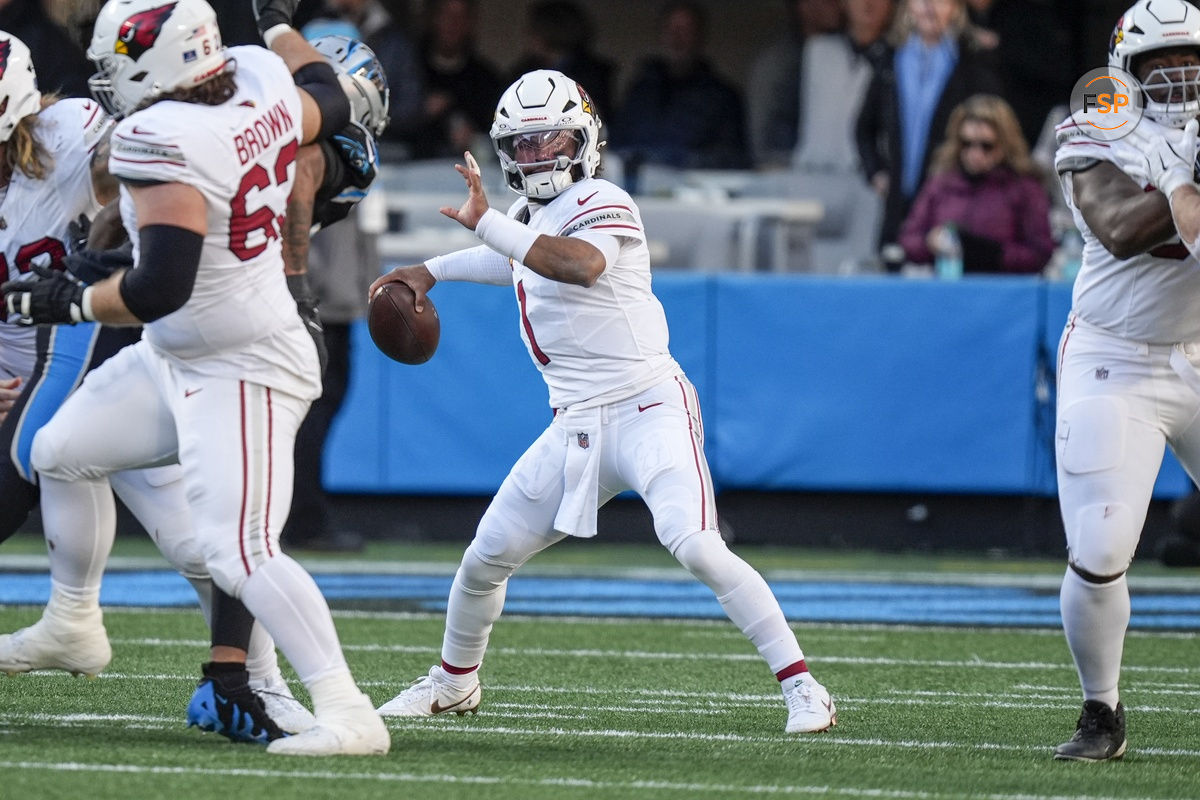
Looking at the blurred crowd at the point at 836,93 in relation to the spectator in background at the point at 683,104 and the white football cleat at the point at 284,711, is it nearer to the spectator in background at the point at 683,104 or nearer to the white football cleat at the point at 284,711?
the spectator in background at the point at 683,104

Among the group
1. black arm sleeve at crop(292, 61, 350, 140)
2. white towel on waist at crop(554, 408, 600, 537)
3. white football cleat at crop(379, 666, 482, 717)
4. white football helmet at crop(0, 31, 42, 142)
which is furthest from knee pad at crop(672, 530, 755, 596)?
white football helmet at crop(0, 31, 42, 142)

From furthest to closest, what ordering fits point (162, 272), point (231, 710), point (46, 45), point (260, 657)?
point (46, 45)
point (260, 657)
point (231, 710)
point (162, 272)

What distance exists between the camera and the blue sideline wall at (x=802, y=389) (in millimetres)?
9172

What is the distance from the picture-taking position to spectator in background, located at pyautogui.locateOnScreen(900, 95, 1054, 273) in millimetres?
9359

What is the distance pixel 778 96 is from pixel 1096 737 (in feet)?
24.8

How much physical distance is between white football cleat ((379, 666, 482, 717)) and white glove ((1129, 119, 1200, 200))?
2.10 m

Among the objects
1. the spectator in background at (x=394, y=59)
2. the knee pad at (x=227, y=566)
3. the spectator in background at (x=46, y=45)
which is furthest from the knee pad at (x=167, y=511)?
the spectator in background at (x=394, y=59)

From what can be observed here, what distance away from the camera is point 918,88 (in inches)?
397

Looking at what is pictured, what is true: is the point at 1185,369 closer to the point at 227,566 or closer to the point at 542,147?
the point at 542,147

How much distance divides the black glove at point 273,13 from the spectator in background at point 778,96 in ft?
22.2

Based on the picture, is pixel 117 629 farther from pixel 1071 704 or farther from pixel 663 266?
pixel 663 266

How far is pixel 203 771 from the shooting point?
4043mm

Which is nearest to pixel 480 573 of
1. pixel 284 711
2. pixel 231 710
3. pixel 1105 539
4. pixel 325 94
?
pixel 284 711

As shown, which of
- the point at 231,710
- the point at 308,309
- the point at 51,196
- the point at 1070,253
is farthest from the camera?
the point at 1070,253
